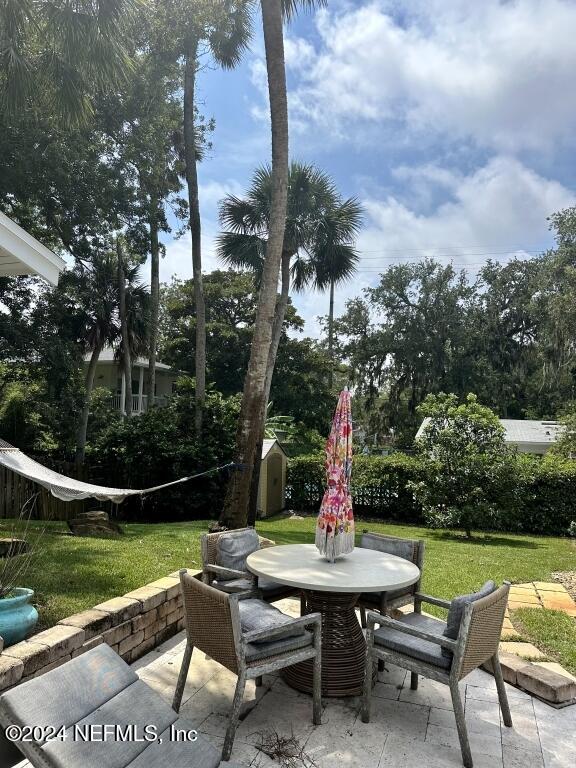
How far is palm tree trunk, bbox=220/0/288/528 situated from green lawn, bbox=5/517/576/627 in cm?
97

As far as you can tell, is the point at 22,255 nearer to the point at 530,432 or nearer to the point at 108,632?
the point at 108,632

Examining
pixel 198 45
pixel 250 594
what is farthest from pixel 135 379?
pixel 250 594

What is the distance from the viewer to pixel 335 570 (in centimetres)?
357

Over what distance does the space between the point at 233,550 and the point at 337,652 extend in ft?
3.84

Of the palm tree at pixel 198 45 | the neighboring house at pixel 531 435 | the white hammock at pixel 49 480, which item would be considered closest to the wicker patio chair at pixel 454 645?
the white hammock at pixel 49 480

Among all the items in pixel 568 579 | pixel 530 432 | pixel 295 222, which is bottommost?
pixel 568 579

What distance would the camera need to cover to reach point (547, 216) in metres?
21.8

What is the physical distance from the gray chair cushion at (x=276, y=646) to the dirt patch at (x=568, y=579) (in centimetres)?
446

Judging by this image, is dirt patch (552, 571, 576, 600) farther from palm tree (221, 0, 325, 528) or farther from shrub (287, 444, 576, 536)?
palm tree (221, 0, 325, 528)

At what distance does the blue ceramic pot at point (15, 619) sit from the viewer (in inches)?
116

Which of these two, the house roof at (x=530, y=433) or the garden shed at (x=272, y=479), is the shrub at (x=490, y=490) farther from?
the house roof at (x=530, y=433)

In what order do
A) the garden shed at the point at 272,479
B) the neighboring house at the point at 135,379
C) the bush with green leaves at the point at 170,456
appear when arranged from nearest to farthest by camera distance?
the bush with green leaves at the point at 170,456 < the garden shed at the point at 272,479 < the neighboring house at the point at 135,379

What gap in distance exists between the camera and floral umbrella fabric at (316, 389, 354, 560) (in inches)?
143

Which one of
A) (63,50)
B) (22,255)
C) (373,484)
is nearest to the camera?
(22,255)
